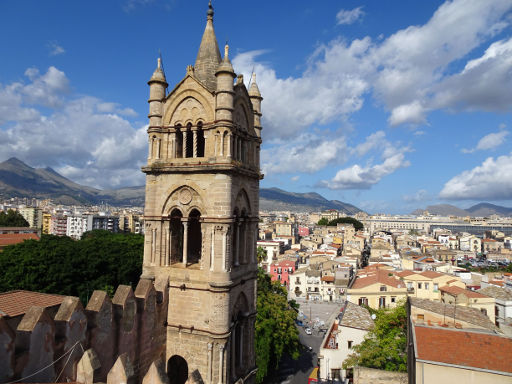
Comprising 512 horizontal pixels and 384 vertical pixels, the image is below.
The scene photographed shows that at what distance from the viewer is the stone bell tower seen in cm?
1477

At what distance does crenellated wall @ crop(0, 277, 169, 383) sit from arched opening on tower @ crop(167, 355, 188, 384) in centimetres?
142

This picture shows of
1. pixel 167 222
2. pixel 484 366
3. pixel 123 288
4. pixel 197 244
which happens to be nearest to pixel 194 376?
pixel 123 288

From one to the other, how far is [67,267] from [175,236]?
29735 millimetres

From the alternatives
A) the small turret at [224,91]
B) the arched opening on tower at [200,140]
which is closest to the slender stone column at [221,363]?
the arched opening on tower at [200,140]

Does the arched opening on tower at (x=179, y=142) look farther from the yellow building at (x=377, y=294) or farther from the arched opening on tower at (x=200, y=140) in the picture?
the yellow building at (x=377, y=294)

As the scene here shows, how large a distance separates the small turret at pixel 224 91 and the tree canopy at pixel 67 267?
28.3m

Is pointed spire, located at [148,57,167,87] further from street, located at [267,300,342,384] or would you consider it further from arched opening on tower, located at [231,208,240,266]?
street, located at [267,300,342,384]

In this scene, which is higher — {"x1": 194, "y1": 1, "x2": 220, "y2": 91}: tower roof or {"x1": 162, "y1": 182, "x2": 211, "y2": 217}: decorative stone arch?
{"x1": 194, "y1": 1, "x2": 220, "y2": 91}: tower roof

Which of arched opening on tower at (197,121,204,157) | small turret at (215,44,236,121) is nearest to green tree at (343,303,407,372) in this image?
arched opening on tower at (197,121,204,157)

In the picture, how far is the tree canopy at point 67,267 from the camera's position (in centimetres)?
3853

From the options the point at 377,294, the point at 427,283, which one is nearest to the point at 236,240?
the point at 377,294

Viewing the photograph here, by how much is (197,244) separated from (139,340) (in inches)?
235

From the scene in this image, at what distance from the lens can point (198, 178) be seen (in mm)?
15500

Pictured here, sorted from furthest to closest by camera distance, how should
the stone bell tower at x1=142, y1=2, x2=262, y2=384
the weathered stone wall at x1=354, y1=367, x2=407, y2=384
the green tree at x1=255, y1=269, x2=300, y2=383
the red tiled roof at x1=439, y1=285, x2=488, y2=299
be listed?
1. the red tiled roof at x1=439, y1=285, x2=488, y2=299
2. the green tree at x1=255, y1=269, x2=300, y2=383
3. the weathered stone wall at x1=354, y1=367, x2=407, y2=384
4. the stone bell tower at x1=142, y1=2, x2=262, y2=384
